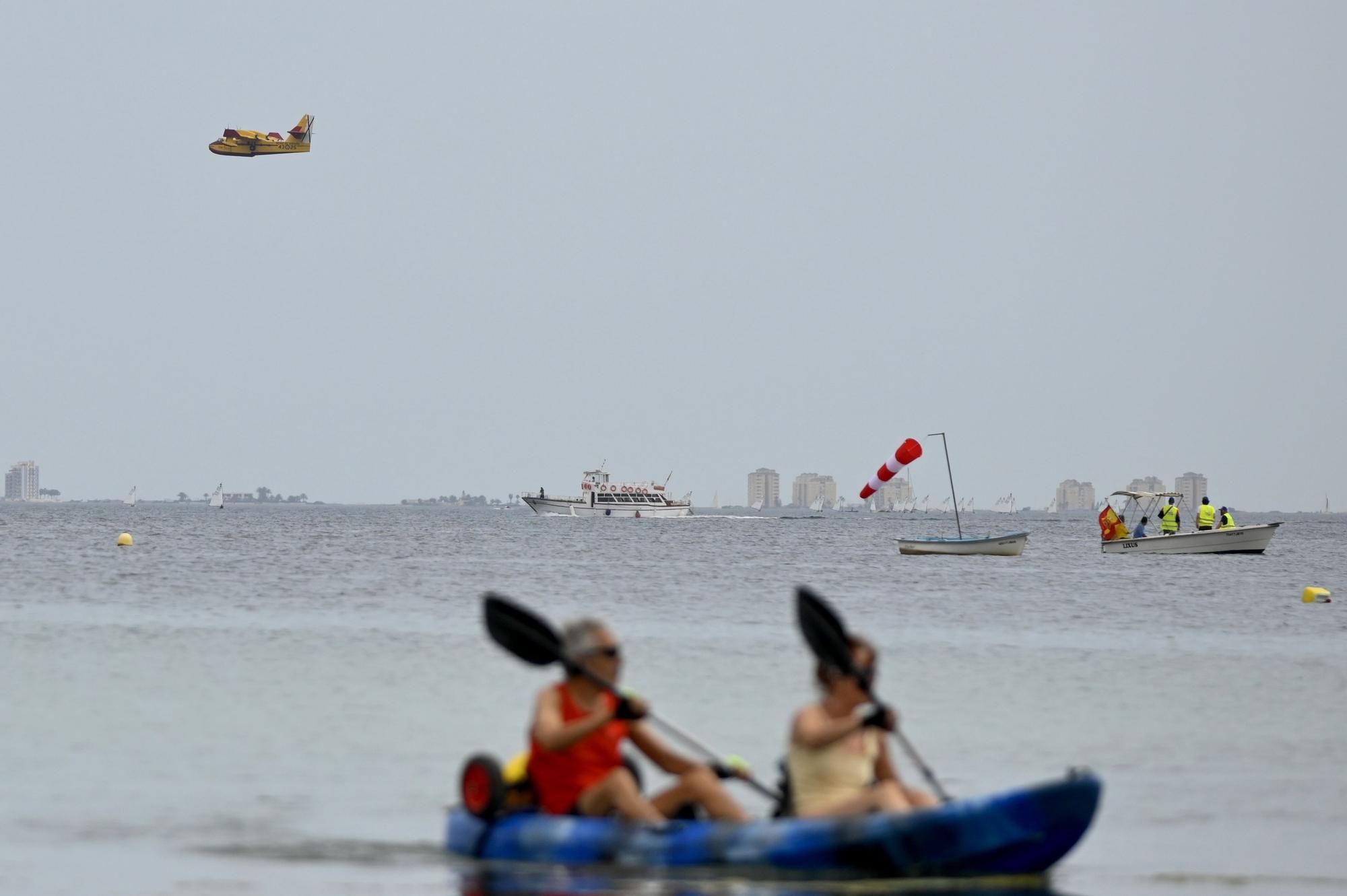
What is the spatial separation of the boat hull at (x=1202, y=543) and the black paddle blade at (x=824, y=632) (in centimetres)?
6089

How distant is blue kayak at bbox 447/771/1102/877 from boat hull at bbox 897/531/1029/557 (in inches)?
2642

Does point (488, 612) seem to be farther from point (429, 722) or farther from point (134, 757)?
point (429, 722)

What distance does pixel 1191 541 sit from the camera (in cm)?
7244

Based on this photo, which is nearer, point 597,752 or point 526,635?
point 597,752

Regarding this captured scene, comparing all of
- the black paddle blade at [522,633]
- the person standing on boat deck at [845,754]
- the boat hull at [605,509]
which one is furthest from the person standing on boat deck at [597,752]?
the boat hull at [605,509]

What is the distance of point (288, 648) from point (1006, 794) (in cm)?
2144

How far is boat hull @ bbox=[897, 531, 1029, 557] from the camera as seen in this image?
261 ft

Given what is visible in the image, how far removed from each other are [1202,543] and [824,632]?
64.5 meters

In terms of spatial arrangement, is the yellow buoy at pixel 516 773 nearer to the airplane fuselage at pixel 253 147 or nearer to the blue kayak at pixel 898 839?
the blue kayak at pixel 898 839

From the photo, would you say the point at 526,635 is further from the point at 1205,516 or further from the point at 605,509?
the point at 605,509

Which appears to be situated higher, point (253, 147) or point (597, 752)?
point (253, 147)

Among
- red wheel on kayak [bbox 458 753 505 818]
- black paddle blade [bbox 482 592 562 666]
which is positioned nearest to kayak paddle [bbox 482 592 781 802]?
black paddle blade [bbox 482 592 562 666]

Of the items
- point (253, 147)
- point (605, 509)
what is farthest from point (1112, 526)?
point (253, 147)

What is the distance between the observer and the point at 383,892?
40.7 feet
